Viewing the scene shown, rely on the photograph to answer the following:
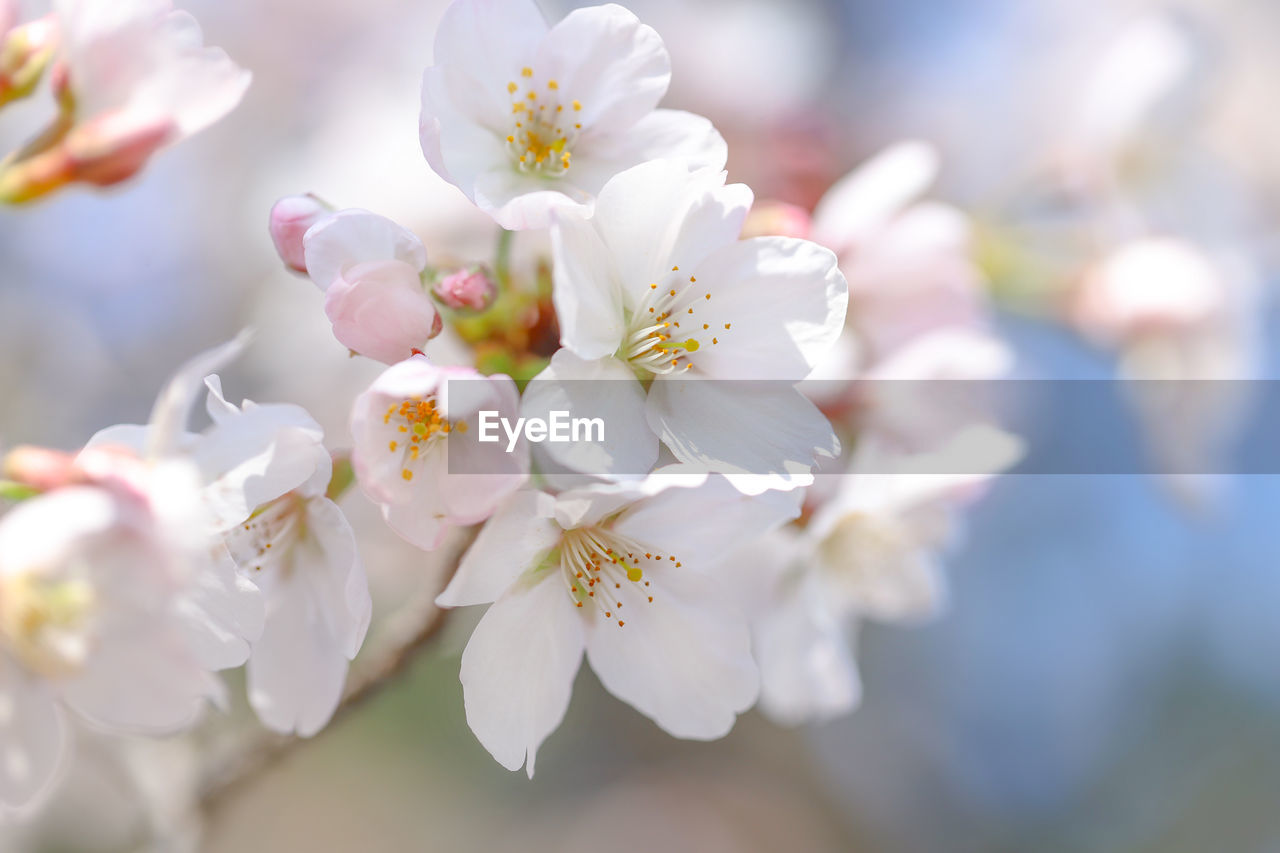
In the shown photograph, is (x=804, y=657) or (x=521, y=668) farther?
(x=804, y=657)

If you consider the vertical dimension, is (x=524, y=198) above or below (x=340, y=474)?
above

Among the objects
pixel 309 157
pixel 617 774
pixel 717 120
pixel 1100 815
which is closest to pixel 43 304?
pixel 309 157

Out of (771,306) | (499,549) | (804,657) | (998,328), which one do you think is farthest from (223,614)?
(998,328)

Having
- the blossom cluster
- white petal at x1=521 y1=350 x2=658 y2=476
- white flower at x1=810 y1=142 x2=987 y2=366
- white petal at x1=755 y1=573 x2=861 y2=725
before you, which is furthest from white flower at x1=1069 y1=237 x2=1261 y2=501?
white petal at x1=521 y1=350 x2=658 y2=476

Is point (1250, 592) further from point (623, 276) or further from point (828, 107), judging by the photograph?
point (623, 276)

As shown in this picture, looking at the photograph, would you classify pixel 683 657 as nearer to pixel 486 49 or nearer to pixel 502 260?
pixel 502 260

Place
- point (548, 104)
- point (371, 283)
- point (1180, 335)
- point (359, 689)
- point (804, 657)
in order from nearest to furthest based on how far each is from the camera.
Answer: point (371, 283), point (548, 104), point (359, 689), point (804, 657), point (1180, 335)

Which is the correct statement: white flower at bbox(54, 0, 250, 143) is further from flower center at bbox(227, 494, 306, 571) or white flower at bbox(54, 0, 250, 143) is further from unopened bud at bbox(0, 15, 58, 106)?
flower center at bbox(227, 494, 306, 571)
